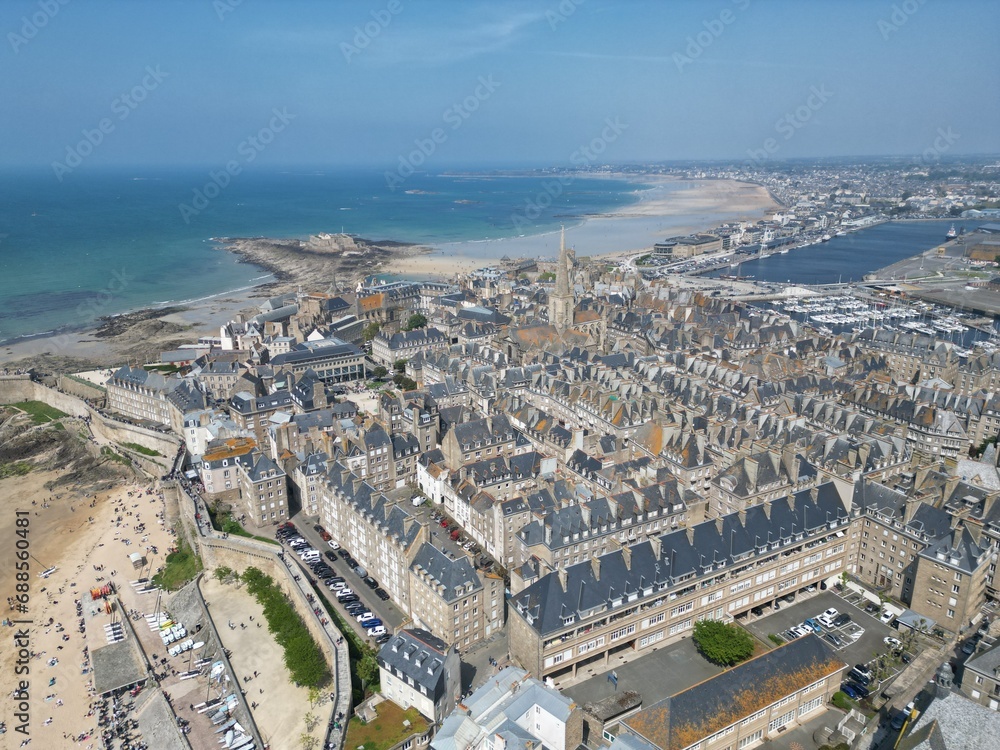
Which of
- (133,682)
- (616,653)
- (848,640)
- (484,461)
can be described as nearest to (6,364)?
(133,682)

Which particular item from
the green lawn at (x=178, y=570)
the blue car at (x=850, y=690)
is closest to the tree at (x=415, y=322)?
the green lawn at (x=178, y=570)

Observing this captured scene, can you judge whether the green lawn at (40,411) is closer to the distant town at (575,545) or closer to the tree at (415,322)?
the distant town at (575,545)

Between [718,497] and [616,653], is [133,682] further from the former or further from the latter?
[718,497]

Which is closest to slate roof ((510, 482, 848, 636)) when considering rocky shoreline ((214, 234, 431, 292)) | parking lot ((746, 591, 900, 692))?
parking lot ((746, 591, 900, 692))

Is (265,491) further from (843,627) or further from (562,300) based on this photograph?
(562,300)

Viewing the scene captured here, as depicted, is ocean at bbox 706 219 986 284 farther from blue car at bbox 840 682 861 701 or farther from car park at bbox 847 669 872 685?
blue car at bbox 840 682 861 701

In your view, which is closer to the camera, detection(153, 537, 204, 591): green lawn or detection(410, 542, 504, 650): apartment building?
detection(410, 542, 504, 650): apartment building
